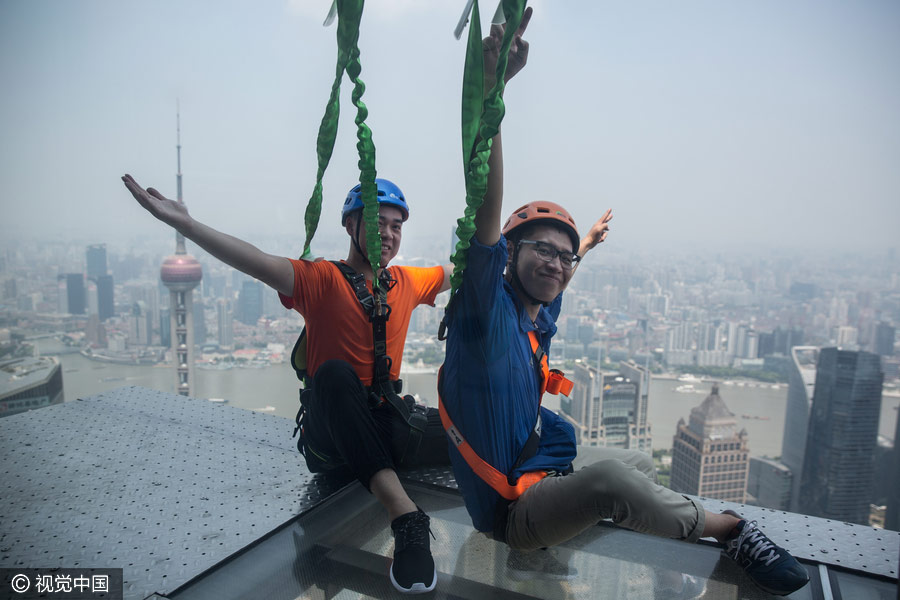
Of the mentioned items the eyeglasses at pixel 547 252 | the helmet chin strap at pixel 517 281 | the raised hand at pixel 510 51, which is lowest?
the helmet chin strap at pixel 517 281

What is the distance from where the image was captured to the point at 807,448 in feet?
40.0

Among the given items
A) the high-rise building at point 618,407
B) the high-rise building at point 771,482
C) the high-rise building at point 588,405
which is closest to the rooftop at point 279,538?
the high-rise building at point 588,405

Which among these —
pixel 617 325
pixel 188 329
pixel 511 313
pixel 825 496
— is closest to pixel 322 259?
pixel 511 313

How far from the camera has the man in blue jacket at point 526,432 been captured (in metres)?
1.22

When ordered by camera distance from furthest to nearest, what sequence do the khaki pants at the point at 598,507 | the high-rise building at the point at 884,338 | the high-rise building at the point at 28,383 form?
the high-rise building at the point at 884,338
the high-rise building at the point at 28,383
the khaki pants at the point at 598,507

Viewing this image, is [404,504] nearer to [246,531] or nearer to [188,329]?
[246,531]

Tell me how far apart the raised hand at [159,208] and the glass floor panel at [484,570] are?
1.00m

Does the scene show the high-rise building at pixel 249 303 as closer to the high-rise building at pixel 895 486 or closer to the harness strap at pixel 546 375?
the harness strap at pixel 546 375

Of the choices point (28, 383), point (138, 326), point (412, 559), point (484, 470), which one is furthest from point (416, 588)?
point (138, 326)

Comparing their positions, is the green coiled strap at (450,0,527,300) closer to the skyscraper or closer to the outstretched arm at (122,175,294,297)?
the outstretched arm at (122,175,294,297)

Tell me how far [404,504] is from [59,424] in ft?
6.98

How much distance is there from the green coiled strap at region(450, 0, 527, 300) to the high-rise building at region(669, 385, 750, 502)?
32.1ft

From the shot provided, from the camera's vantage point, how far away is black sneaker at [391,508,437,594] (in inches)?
53.1

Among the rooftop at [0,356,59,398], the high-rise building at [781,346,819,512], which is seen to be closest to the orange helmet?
the rooftop at [0,356,59,398]
